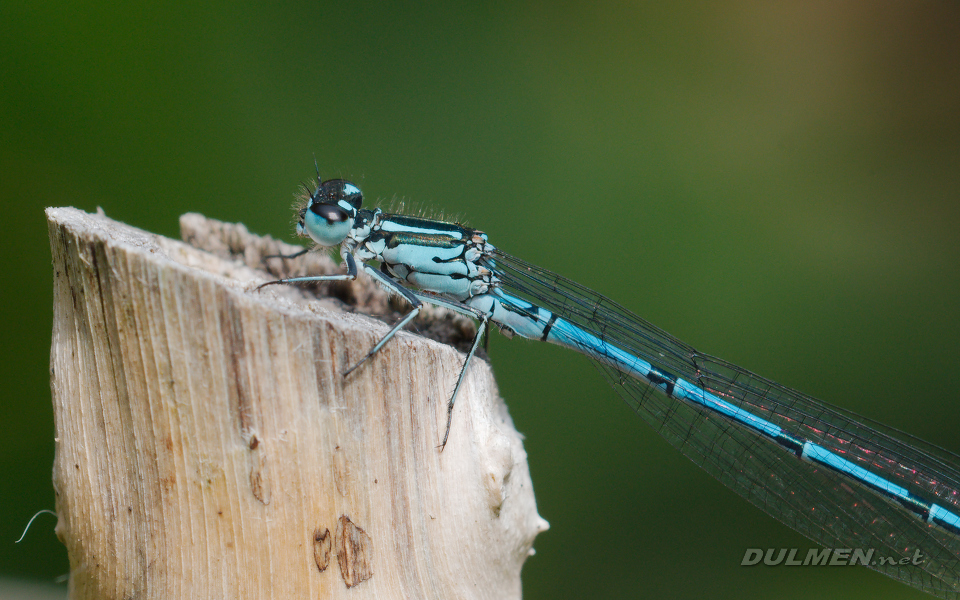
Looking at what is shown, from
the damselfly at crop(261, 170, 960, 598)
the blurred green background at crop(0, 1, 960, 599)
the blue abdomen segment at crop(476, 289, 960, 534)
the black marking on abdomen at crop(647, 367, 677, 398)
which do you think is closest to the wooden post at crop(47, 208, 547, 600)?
the damselfly at crop(261, 170, 960, 598)

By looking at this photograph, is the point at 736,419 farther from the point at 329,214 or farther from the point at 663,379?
the point at 329,214

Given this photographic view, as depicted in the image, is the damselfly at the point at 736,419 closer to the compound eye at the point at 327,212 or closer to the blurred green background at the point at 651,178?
the compound eye at the point at 327,212

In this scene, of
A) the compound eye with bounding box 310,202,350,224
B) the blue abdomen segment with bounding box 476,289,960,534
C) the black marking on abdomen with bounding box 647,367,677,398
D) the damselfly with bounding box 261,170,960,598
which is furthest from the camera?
the black marking on abdomen with bounding box 647,367,677,398

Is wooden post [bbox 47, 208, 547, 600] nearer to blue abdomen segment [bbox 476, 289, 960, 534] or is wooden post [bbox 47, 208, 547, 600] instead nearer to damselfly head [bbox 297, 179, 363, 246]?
damselfly head [bbox 297, 179, 363, 246]

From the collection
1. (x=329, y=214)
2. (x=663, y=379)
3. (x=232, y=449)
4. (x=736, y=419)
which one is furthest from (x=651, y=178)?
(x=232, y=449)

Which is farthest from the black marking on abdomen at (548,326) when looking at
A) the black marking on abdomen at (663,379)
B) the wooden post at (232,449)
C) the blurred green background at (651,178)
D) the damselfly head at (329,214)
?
the wooden post at (232,449)

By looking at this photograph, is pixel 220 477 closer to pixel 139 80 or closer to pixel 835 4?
pixel 139 80

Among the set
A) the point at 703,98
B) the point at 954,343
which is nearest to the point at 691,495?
the point at 954,343
